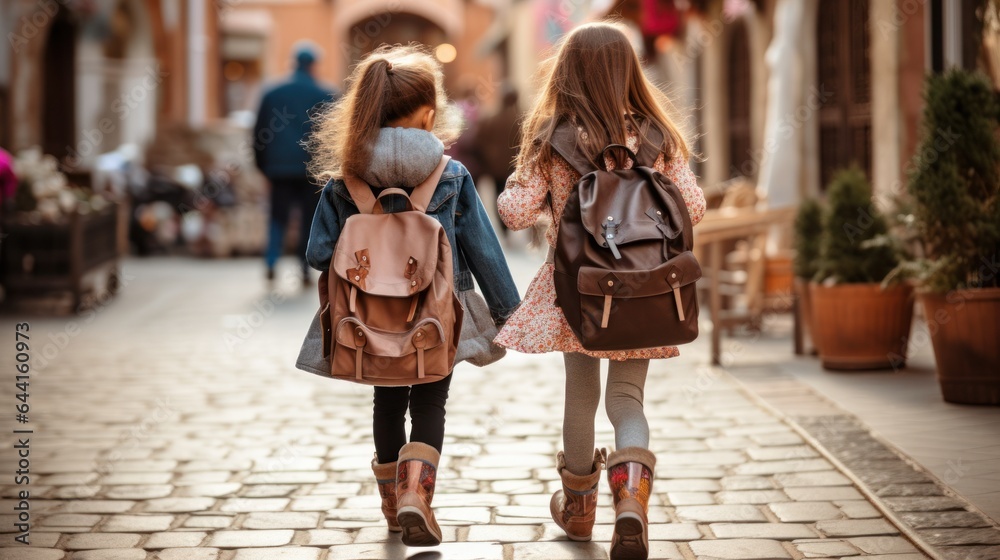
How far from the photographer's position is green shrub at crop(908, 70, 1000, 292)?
5.79 metres

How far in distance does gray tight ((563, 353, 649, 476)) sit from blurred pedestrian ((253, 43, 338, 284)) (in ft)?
26.1

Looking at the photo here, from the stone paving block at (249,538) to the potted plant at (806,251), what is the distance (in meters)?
4.18

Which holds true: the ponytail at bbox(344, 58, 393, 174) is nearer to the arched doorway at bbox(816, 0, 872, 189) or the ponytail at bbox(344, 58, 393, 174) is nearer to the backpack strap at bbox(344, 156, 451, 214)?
the backpack strap at bbox(344, 156, 451, 214)

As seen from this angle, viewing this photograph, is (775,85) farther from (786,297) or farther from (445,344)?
(445,344)

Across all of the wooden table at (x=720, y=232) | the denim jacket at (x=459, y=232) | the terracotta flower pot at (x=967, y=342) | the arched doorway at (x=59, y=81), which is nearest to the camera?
the denim jacket at (x=459, y=232)

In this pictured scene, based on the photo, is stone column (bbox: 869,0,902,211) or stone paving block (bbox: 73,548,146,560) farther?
stone column (bbox: 869,0,902,211)

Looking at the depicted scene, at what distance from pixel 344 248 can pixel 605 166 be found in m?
0.76

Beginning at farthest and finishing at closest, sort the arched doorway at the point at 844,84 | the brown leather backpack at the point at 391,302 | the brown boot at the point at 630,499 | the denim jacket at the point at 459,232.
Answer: the arched doorway at the point at 844,84 < the denim jacket at the point at 459,232 < the brown leather backpack at the point at 391,302 < the brown boot at the point at 630,499

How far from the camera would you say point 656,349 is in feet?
12.5

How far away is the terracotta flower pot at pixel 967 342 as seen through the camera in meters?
5.69

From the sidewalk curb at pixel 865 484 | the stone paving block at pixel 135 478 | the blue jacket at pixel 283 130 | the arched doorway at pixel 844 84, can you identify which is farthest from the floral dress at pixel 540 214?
the blue jacket at pixel 283 130

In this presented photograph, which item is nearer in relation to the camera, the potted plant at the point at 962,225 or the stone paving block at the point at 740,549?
the stone paving block at the point at 740,549

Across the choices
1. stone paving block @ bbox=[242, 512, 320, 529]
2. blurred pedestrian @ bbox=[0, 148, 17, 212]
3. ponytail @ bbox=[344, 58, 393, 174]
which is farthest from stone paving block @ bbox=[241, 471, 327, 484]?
blurred pedestrian @ bbox=[0, 148, 17, 212]

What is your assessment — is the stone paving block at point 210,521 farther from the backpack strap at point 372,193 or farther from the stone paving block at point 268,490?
the backpack strap at point 372,193
